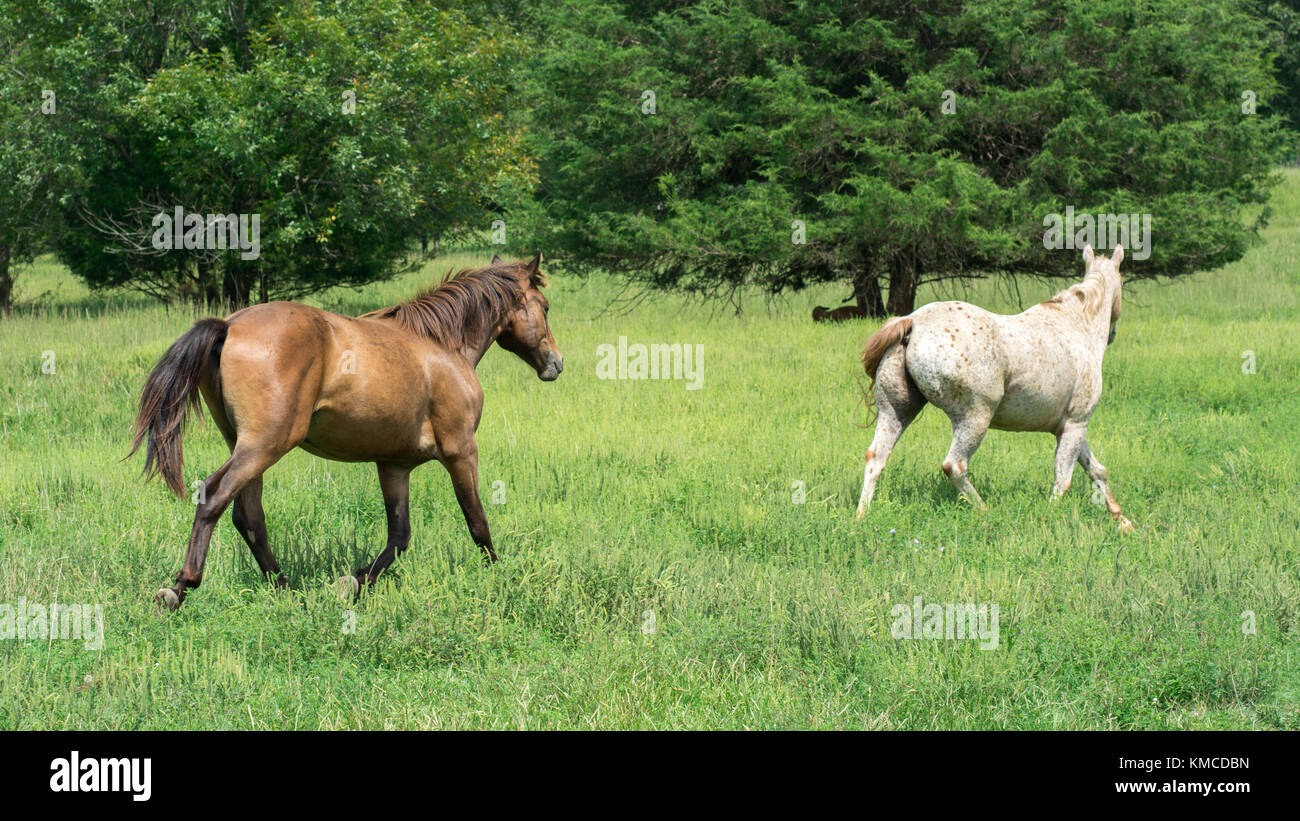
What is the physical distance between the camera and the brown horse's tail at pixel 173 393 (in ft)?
17.8

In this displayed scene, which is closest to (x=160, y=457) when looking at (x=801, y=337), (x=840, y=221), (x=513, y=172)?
(x=801, y=337)

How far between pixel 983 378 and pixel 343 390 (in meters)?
4.35

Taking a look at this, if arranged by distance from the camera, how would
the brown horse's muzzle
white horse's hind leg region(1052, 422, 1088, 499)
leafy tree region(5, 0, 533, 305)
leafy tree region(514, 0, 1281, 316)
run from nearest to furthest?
the brown horse's muzzle, white horse's hind leg region(1052, 422, 1088, 499), leafy tree region(5, 0, 533, 305), leafy tree region(514, 0, 1281, 316)

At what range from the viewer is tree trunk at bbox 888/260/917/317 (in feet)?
61.3

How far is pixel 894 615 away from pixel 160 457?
3.71 meters

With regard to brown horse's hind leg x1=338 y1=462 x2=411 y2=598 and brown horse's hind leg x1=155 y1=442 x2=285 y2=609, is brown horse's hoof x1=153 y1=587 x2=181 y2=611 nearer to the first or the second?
brown horse's hind leg x1=155 y1=442 x2=285 y2=609

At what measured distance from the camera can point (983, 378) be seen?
7.78m

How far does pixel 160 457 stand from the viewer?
18.0 ft

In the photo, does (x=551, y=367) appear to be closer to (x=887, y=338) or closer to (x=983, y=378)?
(x=887, y=338)

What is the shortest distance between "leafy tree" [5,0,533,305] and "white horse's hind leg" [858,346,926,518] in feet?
36.1

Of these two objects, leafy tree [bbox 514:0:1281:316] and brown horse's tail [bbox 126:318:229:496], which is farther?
leafy tree [bbox 514:0:1281:316]

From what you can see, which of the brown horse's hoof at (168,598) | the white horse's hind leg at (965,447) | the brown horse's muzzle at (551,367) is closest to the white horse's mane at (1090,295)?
the white horse's hind leg at (965,447)

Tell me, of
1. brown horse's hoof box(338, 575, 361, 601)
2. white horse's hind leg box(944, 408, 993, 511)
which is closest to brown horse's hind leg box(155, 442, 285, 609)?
brown horse's hoof box(338, 575, 361, 601)

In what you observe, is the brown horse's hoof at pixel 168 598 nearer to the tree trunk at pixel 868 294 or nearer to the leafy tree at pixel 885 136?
the leafy tree at pixel 885 136
